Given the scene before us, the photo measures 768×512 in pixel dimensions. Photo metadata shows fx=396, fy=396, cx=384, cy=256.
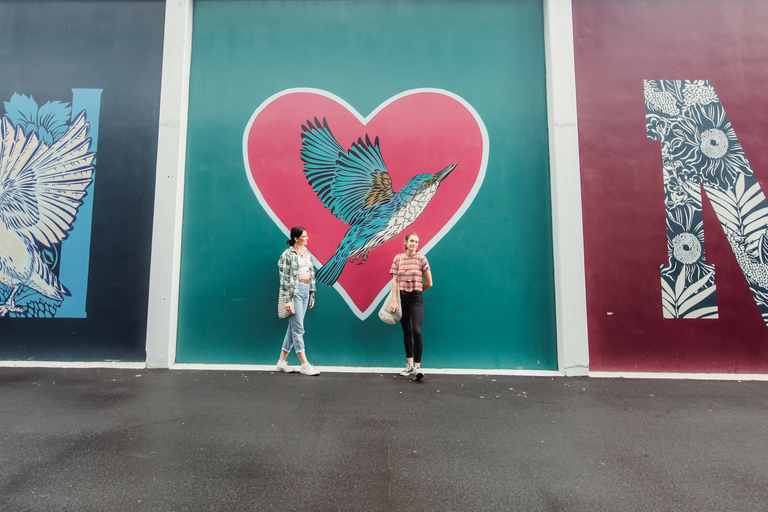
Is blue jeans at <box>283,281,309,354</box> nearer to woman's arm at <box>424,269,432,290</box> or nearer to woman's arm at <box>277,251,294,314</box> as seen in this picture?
woman's arm at <box>277,251,294,314</box>

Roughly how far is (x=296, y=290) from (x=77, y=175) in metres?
3.18

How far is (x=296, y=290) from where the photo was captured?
4.40 m

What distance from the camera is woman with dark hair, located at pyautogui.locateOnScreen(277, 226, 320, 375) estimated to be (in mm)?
4383

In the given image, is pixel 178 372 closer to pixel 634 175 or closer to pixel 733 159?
pixel 634 175

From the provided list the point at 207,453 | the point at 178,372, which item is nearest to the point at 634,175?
the point at 207,453

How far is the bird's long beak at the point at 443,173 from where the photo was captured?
4.85 meters

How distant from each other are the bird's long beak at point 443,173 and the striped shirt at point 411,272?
114 centimetres

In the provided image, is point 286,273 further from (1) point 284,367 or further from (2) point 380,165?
(2) point 380,165

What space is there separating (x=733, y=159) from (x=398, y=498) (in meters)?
5.48

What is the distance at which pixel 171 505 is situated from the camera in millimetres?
1914

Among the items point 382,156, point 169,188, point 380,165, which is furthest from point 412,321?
point 169,188

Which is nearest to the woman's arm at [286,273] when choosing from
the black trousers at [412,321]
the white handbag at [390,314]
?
the white handbag at [390,314]

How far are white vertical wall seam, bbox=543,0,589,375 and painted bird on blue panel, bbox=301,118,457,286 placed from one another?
1299 millimetres

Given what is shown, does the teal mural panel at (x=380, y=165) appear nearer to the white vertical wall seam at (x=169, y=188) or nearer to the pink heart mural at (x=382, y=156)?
the pink heart mural at (x=382, y=156)
